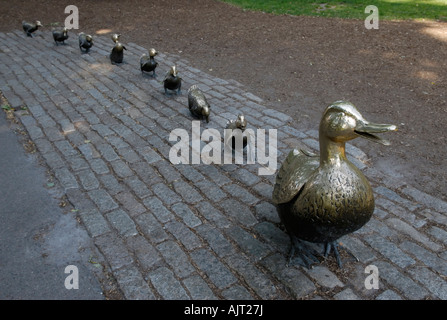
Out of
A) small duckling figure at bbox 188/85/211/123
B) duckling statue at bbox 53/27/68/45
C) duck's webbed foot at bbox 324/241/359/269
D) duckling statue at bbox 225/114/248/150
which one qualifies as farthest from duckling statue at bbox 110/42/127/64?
duck's webbed foot at bbox 324/241/359/269

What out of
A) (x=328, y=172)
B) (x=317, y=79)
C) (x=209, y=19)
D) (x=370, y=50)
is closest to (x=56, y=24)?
(x=209, y=19)

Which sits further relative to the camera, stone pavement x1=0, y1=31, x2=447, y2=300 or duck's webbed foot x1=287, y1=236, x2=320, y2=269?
duck's webbed foot x1=287, y1=236, x2=320, y2=269

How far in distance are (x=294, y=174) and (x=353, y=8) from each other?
12465 millimetres

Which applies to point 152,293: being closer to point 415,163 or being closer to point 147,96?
point 415,163

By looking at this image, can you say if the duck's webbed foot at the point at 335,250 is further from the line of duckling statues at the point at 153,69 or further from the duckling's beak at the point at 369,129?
the line of duckling statues at the point at 153,69

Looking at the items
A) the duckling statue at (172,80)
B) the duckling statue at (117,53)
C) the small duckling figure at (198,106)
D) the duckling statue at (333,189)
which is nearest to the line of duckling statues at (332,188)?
the duckling statue at (333,189)

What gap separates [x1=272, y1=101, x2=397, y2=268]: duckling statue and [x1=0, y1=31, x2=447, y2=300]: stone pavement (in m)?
0.63

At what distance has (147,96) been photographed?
23.8 feet

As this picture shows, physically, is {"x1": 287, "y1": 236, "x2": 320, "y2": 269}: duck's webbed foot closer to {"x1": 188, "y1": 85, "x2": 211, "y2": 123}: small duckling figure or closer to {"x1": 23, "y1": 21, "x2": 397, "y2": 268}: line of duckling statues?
{"x1": 23, "y1": 21, "x2": 397, "y2": 268}: line of duckling statues

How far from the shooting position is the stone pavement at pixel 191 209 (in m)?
3.44

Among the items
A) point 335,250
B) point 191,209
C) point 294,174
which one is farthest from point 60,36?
point 335,250

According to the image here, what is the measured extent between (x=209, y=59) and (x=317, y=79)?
9.06ft

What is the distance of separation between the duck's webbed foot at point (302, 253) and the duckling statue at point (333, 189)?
1.08 feet

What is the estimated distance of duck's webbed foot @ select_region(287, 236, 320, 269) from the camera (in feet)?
11.7
